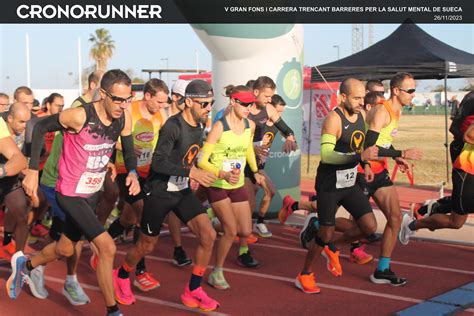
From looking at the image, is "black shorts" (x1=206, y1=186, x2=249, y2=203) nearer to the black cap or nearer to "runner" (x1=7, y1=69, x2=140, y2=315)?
the black cap

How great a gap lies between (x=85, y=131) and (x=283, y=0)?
6248 millimetres

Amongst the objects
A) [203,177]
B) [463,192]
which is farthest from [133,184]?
[463,192]

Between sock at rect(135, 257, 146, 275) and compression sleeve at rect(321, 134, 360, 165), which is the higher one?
compression sleeve at rect(321, 134, 360, 165)

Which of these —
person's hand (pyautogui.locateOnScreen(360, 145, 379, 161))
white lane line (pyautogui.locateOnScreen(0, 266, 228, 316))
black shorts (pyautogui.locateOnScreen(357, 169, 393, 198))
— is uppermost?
person's hand (pyautogui.locateOnScreen(360, 145, 379, 161))

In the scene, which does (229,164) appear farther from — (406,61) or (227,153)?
(406,61)

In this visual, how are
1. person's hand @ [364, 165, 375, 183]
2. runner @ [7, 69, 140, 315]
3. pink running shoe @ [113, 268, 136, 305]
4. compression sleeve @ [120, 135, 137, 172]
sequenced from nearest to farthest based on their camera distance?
runner @ [7, 69, 140, 315] → compression sleeve @ [120, 135, 137, 172] → pink running shoe @ [113, 268, 136, 305] → person's hand @ [364, 165, 375, 183]

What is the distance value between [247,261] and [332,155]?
223 cm

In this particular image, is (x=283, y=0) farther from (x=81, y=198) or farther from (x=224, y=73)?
(x=81, y=198)

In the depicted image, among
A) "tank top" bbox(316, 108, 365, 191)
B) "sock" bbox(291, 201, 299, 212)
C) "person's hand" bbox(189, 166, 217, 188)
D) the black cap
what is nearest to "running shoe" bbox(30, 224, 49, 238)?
"sock" bbox(291, 201, 299, 212)

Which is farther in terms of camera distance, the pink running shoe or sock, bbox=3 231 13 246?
sock, bbox=3 231 13 246

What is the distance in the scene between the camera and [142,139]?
26.2ft

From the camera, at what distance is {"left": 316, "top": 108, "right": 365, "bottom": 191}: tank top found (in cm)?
648

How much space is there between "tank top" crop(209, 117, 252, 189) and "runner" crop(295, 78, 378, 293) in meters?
0.85

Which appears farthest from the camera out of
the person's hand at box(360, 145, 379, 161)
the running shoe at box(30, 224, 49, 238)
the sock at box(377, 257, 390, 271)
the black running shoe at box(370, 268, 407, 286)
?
the running shoe at box(30, 224, 49, 238)
